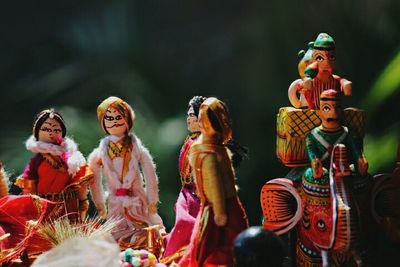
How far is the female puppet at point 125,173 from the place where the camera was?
2965 millimetres

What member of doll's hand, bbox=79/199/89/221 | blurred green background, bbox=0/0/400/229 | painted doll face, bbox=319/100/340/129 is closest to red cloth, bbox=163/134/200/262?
doll's hand, bbox=79/199/89/221

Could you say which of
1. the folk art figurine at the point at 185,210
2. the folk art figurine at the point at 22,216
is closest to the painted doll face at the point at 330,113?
the folk art figurine at the point at 185,210

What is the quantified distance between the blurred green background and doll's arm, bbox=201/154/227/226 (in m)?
1.35

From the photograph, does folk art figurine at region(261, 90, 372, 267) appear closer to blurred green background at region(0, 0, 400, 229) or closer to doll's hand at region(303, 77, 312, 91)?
doll's hand at region(303, 77, 312, 91)

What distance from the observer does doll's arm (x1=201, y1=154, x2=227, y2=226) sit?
240cm

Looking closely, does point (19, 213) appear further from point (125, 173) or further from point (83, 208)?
point (125, 173)

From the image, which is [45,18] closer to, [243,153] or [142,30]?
[142,30]

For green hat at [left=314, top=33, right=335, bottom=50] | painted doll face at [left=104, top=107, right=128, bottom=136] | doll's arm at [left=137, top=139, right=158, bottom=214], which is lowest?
doll's arm at [left=137, top=139, right=158, bottom=214]

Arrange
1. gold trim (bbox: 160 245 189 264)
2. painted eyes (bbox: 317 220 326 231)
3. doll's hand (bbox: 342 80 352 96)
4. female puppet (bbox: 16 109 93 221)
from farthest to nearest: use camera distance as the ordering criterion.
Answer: female puppet (bbox: 16 109 93 221) → gold trim (bbox: 160 245 189 264) → doll's hand (bbox: 342 80 352 96) → painted eyes (bbox: 317 220 326 231)

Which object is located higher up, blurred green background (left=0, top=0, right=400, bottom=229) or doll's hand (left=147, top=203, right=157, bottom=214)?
blurred green background (left=0, top=0, right=400, bottom=229)

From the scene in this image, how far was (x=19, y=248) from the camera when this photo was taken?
9.12 ft

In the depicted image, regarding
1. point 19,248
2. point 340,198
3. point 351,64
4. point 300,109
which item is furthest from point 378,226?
point 19,248

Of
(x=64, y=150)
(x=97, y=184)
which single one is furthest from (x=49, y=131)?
Answer: (x=97, y=184)

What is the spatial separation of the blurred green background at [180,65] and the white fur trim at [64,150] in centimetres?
87
